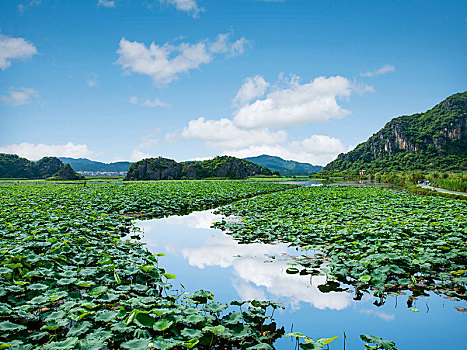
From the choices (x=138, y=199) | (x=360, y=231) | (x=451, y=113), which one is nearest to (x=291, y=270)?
(x=360, y=231)

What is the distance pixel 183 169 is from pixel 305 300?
90892mm

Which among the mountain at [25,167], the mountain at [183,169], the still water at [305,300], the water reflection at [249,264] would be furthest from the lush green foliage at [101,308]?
the mountain at [25,167]

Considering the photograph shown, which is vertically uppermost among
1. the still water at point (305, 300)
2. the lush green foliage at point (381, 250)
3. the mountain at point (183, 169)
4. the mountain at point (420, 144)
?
the mountain at point (420, 144)

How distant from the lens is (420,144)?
9694 centimetres

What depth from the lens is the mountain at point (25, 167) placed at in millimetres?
90250

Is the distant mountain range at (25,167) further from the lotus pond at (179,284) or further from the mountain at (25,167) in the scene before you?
the lotus pond at (179,284)

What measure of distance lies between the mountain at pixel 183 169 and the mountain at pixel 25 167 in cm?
3142

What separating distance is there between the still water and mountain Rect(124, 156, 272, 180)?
82277 mm

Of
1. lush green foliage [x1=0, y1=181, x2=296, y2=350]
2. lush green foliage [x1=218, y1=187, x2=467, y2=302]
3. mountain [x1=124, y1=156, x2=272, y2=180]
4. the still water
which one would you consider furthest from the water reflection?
mountain [x1=124, y1=156, x2=272, y2=180]

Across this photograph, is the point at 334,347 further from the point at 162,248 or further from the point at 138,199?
the point at 138,199

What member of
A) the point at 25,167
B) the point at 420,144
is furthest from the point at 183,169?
the point at 420,144

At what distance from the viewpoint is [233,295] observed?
16.5 feet

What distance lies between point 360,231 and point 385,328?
419 cm

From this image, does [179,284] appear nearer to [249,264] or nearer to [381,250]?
[249,264]
